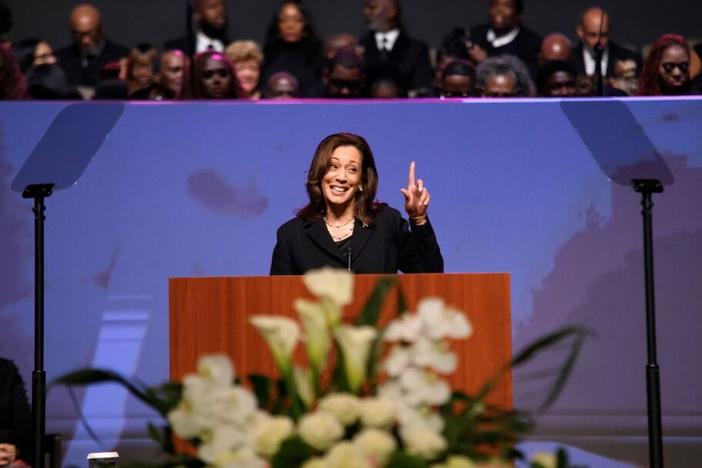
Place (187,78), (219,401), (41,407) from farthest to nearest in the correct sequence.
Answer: (187,78), (41,407), (219,401)

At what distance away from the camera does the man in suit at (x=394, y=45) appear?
617cm

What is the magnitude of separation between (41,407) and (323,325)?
2.73 m

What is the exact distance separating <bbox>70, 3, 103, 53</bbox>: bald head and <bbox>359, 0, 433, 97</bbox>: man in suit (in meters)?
1.31

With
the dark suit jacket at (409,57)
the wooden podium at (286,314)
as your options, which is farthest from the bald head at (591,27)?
the wooden podium at (286,314)

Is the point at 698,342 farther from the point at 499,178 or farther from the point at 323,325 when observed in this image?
the point at 323,325

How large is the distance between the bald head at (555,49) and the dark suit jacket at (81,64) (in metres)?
2.01

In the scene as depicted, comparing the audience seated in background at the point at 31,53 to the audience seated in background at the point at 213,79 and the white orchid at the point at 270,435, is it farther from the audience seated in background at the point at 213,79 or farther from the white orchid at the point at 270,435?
the white orchid at the point at 270,435

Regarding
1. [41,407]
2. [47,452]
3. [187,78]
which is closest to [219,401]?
[41,407]

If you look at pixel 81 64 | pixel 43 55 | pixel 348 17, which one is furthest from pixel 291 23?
pixel 43 55

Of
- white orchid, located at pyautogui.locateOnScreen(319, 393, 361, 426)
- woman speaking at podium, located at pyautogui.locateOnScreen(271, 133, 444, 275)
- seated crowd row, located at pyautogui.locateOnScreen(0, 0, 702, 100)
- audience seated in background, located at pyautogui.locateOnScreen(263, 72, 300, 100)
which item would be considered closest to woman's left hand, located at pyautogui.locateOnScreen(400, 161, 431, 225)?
woman speaking at podium, located at pyautogui.locateOnScreen(271, 133, 444, 275)

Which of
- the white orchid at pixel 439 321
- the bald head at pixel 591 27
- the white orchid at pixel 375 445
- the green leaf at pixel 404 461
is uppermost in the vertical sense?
the bald head at pixel 591 27

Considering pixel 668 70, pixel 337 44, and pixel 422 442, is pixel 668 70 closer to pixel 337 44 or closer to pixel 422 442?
pixel 337 44

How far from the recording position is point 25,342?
177 inches

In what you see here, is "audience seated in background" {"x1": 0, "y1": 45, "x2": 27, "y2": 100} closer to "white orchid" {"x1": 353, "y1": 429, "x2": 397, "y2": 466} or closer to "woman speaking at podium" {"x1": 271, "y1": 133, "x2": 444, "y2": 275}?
"woman speaking at podium" {"x1": 271, "y1": 133, "x2": 444, "y2": 275}
